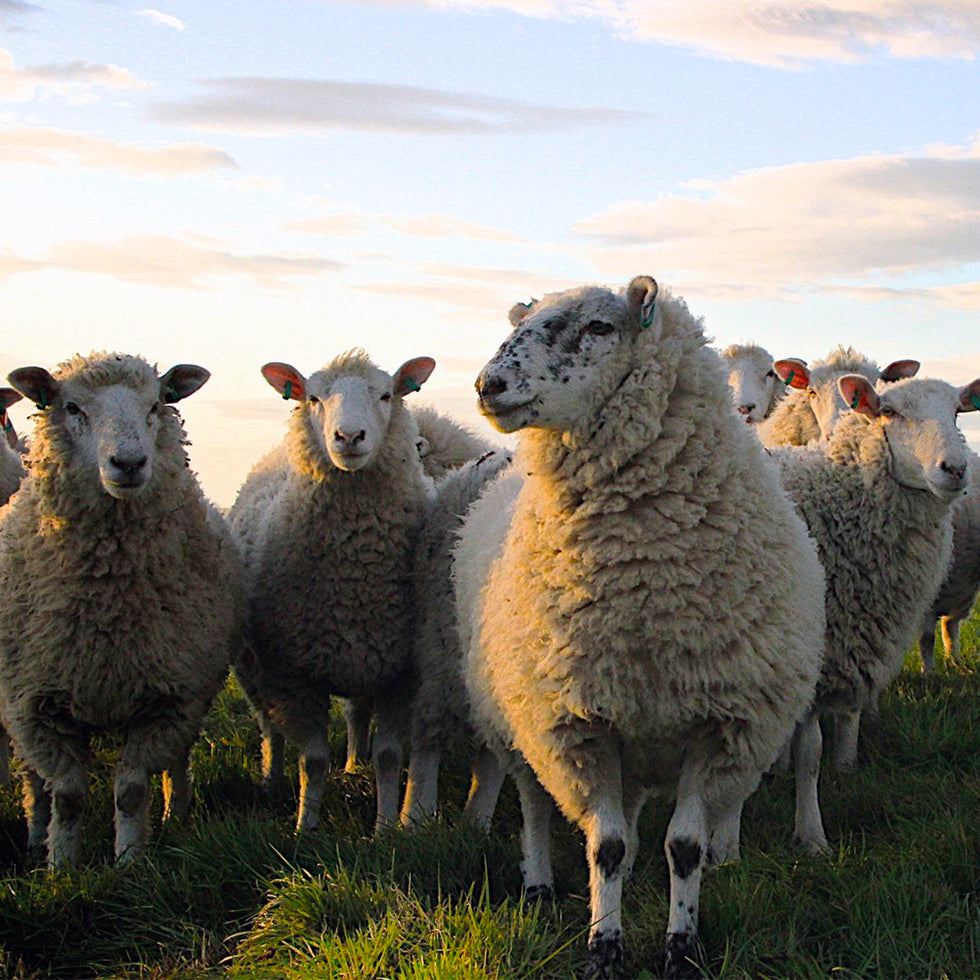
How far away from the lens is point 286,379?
5.93m

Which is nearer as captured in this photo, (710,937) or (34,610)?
(710,937)

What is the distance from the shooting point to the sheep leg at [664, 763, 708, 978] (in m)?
3.71

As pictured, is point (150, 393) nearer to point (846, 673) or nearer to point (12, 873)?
point (12, 873)

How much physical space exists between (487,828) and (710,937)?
4.64 ft

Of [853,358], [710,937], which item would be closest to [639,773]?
[710,937]

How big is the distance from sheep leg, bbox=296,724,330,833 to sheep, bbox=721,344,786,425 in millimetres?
3788

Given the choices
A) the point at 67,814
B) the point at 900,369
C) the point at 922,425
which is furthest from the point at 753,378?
the point at 67,814

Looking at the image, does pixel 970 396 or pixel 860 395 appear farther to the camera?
pixel 970 396

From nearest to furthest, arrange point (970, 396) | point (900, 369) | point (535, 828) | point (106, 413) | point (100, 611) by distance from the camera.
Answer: point (535, 828), point (106, 413), point (100, 611), point (970, 396), point (900, 369)

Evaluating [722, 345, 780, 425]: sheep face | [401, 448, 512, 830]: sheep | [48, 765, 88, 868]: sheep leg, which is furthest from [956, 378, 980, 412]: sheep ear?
[48, 765, 88, 868]: sheep leg

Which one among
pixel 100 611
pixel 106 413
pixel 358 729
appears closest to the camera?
pixel 106 413

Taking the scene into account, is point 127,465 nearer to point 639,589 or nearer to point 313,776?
point 313,776

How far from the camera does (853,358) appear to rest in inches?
277

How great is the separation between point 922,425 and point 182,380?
3.24 meters
